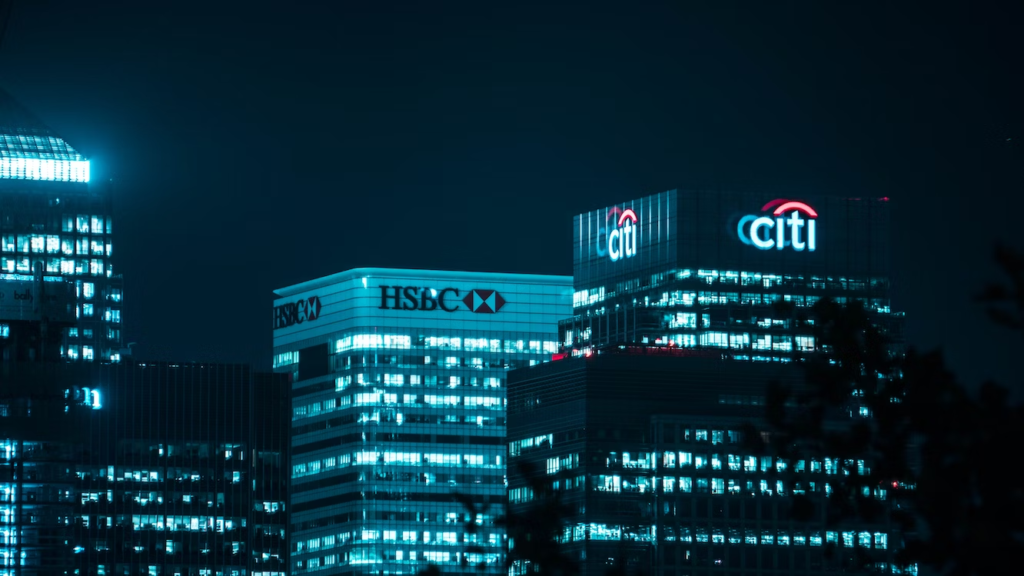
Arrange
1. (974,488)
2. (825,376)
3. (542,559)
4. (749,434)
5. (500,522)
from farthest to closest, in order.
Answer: (749,434) → (500,522) → (542,559) → (825,376) → (974,488)

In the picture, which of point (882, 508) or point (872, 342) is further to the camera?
point (872, 342)

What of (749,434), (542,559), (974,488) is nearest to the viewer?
(974,488)

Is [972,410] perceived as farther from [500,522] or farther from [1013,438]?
[500,522]

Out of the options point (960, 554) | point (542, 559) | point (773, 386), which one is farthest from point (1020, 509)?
point (542, 559)

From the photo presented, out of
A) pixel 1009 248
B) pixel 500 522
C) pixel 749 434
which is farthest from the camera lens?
pixel 749 434

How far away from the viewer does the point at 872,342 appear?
85125 millimetres

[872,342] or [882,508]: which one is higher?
[872,342]

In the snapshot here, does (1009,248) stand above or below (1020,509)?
above

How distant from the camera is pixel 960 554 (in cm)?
5753

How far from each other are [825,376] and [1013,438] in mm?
9386

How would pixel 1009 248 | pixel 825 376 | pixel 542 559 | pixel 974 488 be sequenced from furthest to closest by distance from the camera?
pixel 542 559 → pixel 825 376 → pixel 974 488 → pixel 1009 248

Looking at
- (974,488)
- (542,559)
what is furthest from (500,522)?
(974,488)

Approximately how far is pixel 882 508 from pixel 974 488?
975 cm

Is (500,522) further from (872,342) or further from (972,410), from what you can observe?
(972,410)
